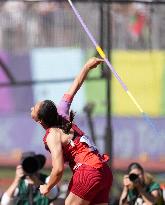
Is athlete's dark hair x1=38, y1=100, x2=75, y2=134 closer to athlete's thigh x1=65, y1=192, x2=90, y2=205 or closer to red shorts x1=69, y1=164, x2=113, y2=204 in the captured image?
red shorts x1=69, y1=164, x2=113, y2=204

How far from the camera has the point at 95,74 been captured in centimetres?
1079

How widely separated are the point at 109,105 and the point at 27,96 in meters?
0.99

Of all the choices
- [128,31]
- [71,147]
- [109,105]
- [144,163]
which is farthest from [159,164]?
[71,147]

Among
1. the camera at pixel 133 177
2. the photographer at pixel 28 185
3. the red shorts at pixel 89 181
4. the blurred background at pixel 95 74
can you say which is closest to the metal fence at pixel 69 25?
the blurred background at pixel 95 74

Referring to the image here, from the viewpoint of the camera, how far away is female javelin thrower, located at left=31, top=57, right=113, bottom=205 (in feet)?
23.0

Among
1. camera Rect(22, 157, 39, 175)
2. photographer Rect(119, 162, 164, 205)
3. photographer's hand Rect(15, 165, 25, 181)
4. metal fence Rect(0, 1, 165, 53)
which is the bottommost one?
photographer Rect(119, 162, 164, 205)

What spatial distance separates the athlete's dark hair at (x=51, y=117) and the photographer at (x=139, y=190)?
7.32 feet

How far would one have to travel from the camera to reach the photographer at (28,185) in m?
9.05

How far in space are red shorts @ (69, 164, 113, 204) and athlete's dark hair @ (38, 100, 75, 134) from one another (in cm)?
35

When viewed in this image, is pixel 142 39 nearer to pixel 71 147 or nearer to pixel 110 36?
pixel 110 36

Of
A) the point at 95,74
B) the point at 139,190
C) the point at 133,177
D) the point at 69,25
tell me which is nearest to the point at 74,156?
the point at 133,177

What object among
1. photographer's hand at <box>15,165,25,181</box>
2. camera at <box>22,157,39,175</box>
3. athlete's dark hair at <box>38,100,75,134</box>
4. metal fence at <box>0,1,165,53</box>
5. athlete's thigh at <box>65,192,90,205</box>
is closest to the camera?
athlete's dark hair at <box>38,100,75,134</box>

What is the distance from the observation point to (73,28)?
1082cm

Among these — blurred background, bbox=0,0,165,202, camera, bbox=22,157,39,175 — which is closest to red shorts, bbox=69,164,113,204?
camera, bbox=22,157,39,175
